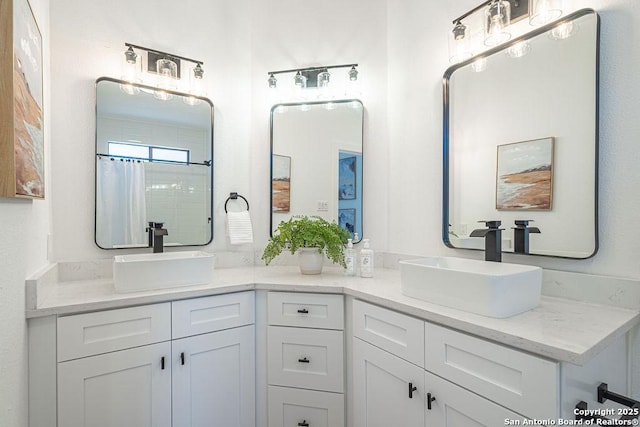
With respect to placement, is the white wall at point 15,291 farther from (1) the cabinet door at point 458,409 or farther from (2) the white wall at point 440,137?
(2) the white wall at point 440,137

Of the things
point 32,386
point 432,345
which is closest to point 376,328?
point 432,345

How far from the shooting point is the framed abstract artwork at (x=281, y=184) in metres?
2.20

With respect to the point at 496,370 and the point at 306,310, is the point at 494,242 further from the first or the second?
the point at 306,310

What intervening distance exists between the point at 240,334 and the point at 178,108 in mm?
1410

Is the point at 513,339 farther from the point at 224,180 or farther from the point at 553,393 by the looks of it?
the point at 224,180

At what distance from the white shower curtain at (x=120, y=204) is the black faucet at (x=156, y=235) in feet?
0.11

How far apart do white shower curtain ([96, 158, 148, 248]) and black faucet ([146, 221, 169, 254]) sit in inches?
1.3

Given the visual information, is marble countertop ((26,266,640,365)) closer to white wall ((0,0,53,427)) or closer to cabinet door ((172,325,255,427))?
white wall ((0,0,53,427))

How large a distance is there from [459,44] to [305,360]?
5.93 feet

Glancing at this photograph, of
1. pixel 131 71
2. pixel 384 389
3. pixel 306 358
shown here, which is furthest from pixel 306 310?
pixel 131 71

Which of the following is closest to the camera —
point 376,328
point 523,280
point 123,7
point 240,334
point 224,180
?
point 523,280

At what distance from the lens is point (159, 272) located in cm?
150

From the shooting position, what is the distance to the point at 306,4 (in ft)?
7.34

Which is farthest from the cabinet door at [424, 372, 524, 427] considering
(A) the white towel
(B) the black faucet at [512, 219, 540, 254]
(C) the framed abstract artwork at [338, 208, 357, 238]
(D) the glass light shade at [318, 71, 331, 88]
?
(D) the glass light shade at [318, 71, 331, 88]
